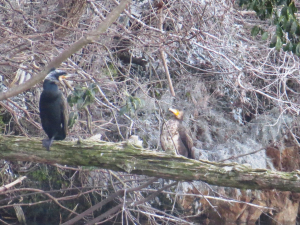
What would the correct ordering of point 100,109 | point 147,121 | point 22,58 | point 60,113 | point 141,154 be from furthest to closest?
point 147,121
point 100,109
point 22,58
point 60,113
point 141,154

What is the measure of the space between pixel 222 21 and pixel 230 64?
0.54 metres

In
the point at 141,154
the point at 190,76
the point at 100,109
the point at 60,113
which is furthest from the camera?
the point at 190,76

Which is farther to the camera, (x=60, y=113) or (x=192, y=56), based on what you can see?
(x=192, y=56)

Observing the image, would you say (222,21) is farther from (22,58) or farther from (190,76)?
(22,58)

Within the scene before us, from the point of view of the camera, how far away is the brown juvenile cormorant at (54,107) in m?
3.50

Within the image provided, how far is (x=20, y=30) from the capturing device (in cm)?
391

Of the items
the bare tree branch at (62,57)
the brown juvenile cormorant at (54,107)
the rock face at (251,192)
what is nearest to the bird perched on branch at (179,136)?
the rock face at (251,192)

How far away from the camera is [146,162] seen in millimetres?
2627

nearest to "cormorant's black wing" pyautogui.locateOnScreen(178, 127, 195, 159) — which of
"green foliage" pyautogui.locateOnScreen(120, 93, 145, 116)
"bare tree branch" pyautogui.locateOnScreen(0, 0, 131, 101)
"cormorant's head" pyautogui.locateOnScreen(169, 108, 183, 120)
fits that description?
"cormorant's head" pyautogui.locateOnScreen(169, 108, 183, 120)

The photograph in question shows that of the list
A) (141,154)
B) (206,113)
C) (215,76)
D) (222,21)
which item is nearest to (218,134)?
(206,113)

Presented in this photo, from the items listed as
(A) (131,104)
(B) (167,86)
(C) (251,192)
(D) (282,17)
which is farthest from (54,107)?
(C) (251,192)

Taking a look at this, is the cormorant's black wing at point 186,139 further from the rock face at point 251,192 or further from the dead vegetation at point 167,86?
the rock face at point 251,192

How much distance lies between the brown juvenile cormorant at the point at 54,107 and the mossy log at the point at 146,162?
2.34 ft

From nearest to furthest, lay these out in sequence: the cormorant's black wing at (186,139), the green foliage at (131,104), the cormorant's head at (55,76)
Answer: the green foliage at (131,104)
the cormorant's head at (55,76)
the cormorant's black wing at (186,139)
